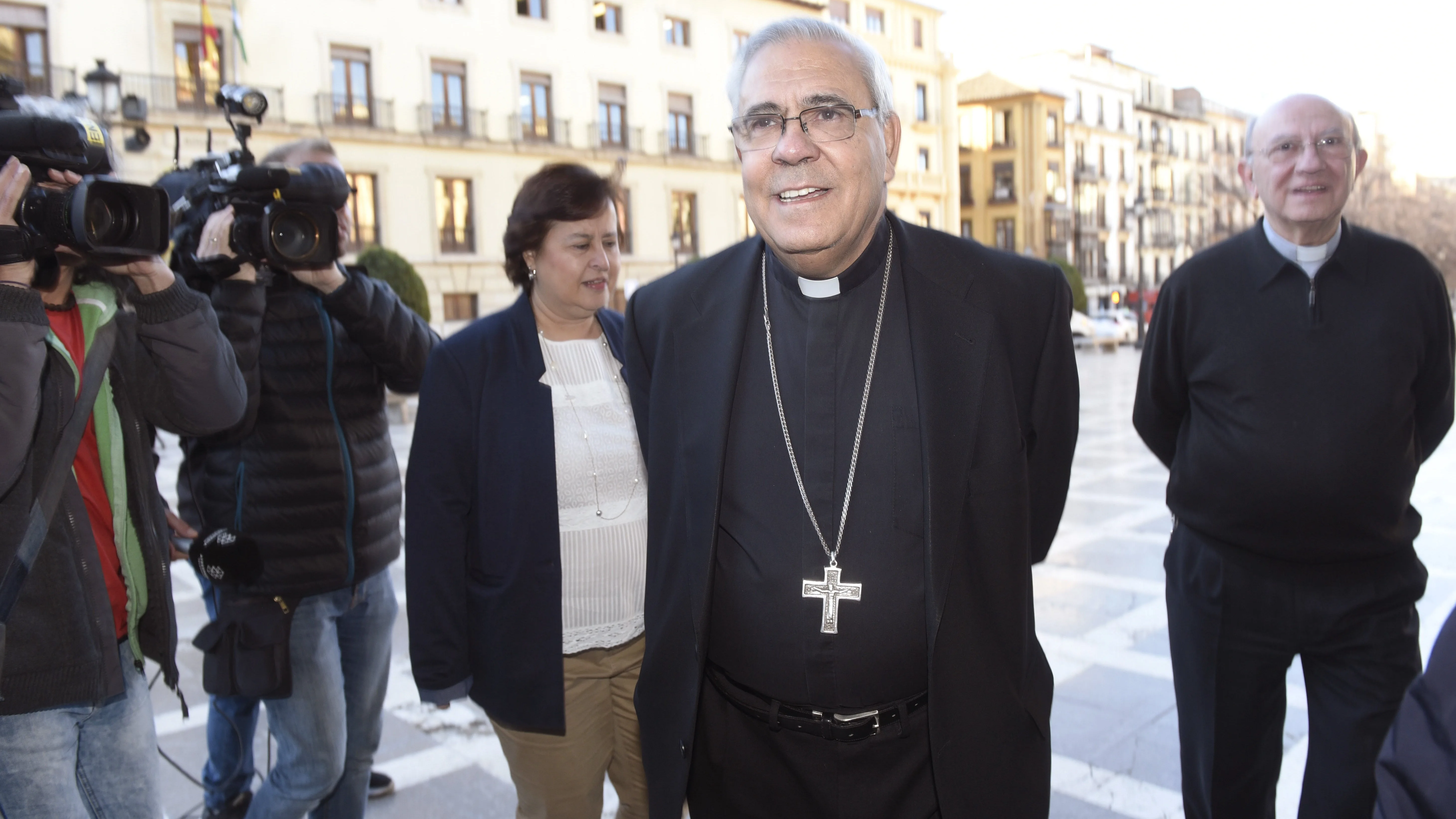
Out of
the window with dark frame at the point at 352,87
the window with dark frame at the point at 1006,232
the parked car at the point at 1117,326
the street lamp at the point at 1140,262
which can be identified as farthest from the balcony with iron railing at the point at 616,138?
the window with dark frame at the point at 1006,232

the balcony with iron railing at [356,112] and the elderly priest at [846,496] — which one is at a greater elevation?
the balcony with iron railing at [356,112]

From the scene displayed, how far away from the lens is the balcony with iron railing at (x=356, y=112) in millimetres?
25938

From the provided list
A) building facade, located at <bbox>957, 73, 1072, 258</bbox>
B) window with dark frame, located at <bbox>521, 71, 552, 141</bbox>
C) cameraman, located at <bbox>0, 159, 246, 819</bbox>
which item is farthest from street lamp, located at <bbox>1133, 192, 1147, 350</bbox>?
cameraman, located at <bbox>0, 159, 246, 819</bbox>

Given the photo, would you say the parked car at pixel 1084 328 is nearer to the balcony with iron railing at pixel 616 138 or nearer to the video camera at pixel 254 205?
the balcony with iron railing at pixel 616 138

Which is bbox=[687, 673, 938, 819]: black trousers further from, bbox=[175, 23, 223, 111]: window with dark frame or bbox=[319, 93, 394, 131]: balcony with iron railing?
bbox=[319, 93, 394, 131]: balcony with iron railing

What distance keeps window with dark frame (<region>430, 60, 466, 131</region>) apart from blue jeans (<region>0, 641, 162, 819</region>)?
91.5ft

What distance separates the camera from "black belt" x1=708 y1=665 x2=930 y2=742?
6.32 ft

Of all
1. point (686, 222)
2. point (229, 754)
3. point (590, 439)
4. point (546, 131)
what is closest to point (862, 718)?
point (590, 439)

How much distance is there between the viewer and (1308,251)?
2.79 m

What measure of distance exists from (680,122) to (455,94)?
25.5 ft

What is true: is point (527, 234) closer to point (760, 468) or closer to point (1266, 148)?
point (760, 468)

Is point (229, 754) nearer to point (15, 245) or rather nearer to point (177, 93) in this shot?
point (15, 245)

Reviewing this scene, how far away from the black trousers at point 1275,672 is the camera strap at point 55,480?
106 inches

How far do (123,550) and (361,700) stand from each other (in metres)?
0.99
